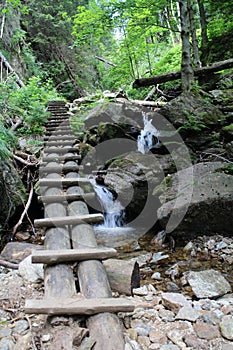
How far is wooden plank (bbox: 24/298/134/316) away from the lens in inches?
73.4

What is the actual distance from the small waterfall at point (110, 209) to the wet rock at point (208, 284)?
2.35 m

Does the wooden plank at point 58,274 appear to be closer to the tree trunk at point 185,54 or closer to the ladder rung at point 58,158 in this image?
the ladder rung at point 58,158

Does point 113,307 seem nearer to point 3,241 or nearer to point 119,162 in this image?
point 3,241

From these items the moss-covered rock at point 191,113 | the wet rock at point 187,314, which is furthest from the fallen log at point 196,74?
the wet rock at point 187,314

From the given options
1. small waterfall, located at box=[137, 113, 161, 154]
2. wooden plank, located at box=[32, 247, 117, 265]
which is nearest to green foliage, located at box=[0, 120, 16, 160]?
wooden plank, located at box=[32, 247, 117, 265]

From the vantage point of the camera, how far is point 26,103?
8.10 meters

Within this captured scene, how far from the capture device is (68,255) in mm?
2426

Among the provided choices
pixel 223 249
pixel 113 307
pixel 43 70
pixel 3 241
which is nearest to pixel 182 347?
pixel 113 307

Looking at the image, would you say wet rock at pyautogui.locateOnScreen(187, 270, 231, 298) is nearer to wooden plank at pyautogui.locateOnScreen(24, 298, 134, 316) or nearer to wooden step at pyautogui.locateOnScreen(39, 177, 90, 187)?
wooden plank at pyautogui.locateOnScreen(24, 298, 134, 316)

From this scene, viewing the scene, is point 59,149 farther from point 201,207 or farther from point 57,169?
point 201,207

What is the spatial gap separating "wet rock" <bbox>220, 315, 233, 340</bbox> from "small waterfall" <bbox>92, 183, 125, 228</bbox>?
11.3 feet

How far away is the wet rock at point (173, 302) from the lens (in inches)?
96.3

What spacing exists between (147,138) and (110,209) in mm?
2657

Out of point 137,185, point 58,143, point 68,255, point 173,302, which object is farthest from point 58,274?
point 58,143
